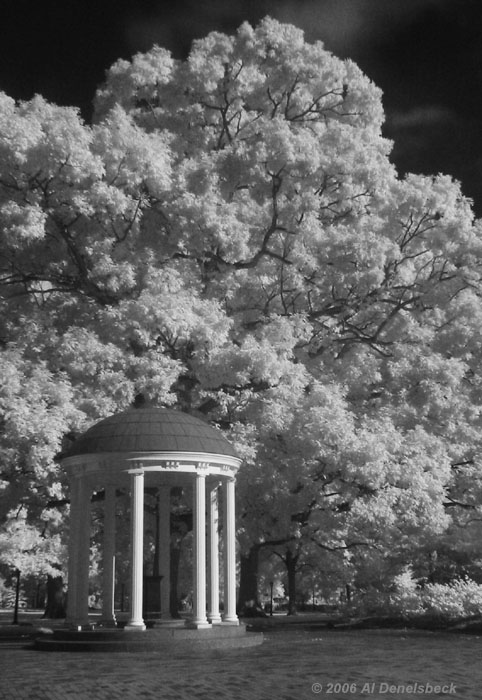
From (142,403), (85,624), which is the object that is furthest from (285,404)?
(85,624)

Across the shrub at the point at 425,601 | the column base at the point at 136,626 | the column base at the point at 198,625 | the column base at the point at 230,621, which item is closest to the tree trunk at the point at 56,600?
the shrub at the point at 425,601

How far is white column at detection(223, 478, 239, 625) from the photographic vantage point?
21.3 meters

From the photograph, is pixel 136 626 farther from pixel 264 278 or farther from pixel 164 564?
pixel 264 278

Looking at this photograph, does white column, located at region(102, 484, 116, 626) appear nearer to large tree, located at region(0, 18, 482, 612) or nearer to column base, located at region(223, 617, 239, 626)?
large tree, located at region(0, 18, 482, 612)

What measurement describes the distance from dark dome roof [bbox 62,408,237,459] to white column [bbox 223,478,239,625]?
3.79 feet

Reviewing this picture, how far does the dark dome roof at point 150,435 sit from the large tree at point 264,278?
1.89m

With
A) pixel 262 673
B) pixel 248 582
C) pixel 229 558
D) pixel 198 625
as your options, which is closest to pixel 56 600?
pixel 248 582

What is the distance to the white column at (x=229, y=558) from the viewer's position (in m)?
21.3

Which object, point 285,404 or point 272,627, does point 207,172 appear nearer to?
point 285,404

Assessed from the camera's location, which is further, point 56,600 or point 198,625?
point 56,600

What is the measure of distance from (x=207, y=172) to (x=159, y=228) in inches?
100

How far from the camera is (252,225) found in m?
28.9

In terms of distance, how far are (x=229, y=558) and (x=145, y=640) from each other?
3.27 m

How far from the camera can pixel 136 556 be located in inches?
A: 771
